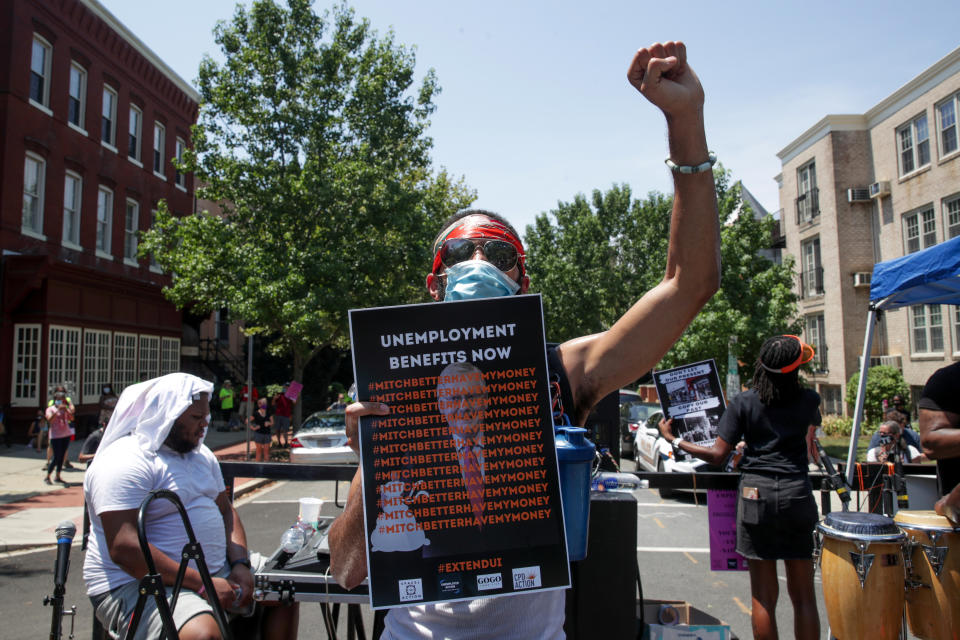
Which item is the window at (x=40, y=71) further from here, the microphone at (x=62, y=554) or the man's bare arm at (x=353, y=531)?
the man's bare arm at (x=353, y=531)

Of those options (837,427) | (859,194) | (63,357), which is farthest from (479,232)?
(859,194)

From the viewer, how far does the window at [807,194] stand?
2798 cm

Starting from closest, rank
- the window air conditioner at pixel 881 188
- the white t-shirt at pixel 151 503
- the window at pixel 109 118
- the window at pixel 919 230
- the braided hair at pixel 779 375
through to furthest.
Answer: the white t-shirt at pixel 151 503
the braided hair at pixel 779 375
the window at pixel 109 118
the window at pixel 919 230
the window air conditioner at pixel 881 188

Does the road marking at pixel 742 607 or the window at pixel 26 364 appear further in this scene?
the window at pixel 26 364

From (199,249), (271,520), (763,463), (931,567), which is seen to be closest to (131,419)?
(763,463)

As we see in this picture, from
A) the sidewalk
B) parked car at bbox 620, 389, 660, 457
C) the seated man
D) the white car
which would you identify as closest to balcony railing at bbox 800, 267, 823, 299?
parked car at bbox 620, 389, 660, 457

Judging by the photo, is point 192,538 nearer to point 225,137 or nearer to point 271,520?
point 271,520

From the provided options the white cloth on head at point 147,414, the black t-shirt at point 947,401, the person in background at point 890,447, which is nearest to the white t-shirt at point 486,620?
the white cloth on head at point 147,414

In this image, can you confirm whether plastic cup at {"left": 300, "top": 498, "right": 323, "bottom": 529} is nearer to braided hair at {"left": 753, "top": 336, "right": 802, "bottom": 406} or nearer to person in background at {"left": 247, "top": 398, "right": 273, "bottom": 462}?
braided hair at {"left": 753, "top": 336, "right": 802, "bottom": 406}

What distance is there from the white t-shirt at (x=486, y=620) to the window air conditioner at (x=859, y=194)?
93.4 feet

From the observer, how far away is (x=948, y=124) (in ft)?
70.1

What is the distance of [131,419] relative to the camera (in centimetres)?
363

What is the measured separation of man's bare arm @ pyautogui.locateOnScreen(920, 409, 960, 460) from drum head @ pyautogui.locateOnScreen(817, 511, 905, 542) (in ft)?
1.81

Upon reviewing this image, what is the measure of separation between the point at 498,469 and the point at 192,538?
6.52 ft
